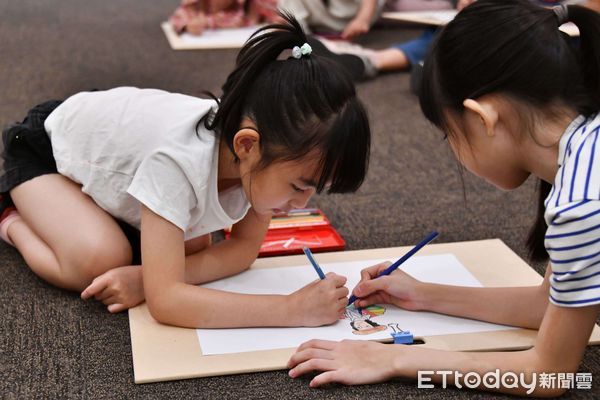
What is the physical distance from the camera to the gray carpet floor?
945 millimetres

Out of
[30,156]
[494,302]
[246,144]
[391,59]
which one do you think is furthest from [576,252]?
[391,59]

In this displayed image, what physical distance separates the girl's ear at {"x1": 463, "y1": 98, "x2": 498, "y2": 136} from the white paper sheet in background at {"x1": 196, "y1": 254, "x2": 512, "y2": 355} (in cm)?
31

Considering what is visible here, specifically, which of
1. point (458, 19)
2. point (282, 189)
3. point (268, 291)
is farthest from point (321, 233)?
point (458, 19)

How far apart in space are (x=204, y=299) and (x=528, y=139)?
0.44 metres

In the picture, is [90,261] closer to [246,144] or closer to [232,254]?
[232,254]

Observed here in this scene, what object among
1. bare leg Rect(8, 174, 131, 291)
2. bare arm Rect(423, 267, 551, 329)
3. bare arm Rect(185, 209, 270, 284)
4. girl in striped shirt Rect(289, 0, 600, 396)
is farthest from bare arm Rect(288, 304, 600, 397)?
bare leg Rect(8, 174, 131, 291)

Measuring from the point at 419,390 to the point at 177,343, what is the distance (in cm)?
30

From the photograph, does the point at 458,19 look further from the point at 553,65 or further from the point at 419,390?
the point at 419,390

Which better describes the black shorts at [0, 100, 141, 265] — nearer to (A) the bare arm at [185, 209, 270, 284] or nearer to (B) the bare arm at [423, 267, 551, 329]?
(A) the bare arm at [185, 209, 270, 284]

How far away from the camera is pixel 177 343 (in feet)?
3.29

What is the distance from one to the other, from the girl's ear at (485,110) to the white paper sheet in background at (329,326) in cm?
31

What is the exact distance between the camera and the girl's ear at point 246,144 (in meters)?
0.98

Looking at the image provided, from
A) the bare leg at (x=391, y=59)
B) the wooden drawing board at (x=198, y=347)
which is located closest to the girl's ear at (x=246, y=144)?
the wooden drawing board at (x=198, y=347)

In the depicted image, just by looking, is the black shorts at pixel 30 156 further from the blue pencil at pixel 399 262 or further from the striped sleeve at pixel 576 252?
the striped sleeve at pixel 576 252
